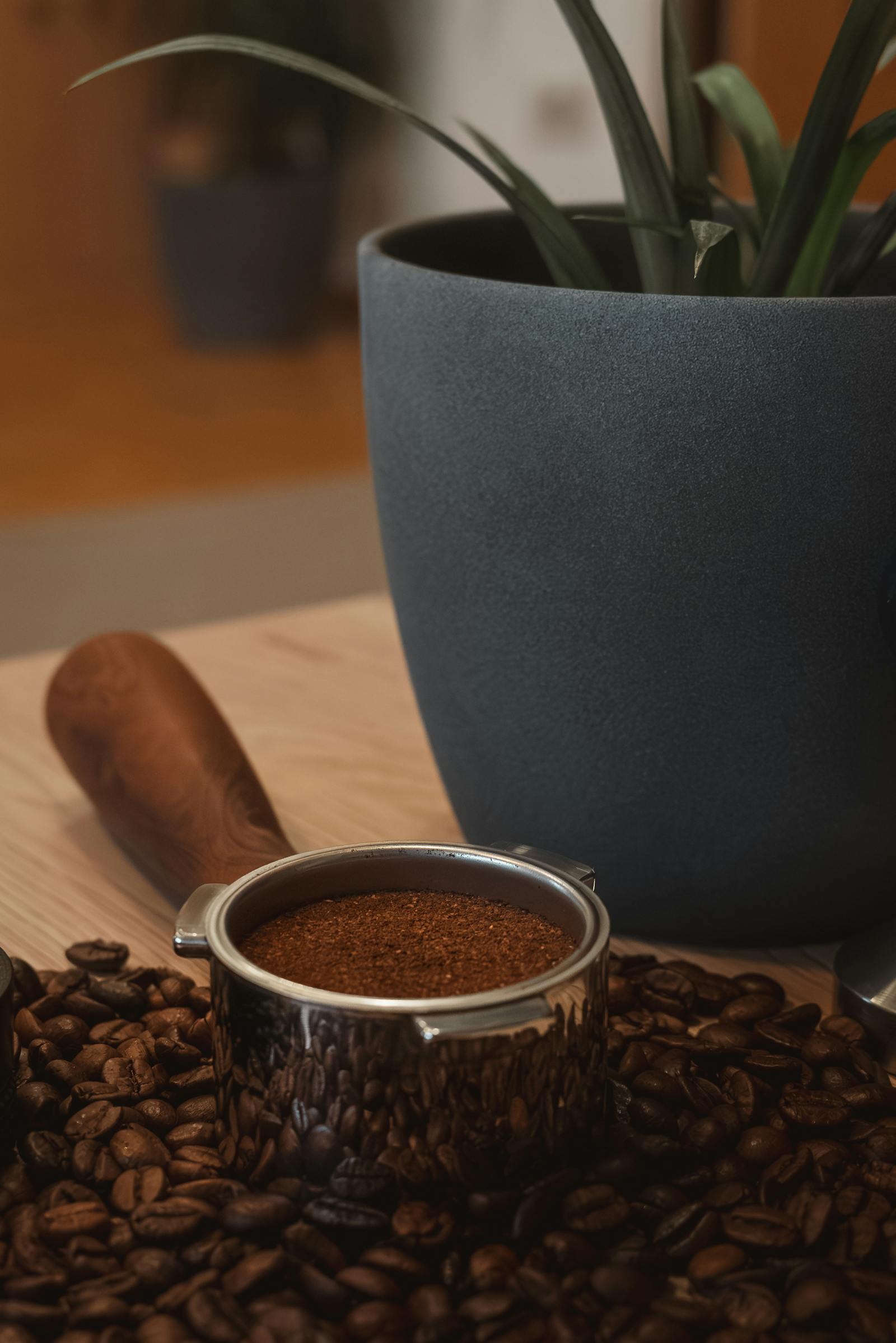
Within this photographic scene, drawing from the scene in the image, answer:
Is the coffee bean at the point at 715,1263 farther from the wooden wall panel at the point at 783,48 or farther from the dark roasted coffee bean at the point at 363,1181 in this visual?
the wooden wall panel at the point at 783,48

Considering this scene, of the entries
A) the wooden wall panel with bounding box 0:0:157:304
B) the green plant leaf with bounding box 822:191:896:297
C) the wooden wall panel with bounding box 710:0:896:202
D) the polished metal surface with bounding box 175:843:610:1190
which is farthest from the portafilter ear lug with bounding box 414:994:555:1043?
the wooden wall panel with bounding box 0:0:157:304

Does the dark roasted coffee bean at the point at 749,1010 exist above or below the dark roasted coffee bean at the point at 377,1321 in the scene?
below

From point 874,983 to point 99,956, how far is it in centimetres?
28

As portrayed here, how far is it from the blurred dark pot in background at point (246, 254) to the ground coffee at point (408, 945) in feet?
6.93

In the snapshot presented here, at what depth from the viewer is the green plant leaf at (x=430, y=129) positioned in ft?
1.76

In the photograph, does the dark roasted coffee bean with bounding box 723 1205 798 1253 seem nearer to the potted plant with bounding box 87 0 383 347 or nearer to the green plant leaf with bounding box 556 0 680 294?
the green plant leaf with bounding box 556 0 680 294

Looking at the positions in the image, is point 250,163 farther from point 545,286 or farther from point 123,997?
point 123,997

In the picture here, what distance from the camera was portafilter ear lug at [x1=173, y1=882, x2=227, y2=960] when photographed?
16.8 inches

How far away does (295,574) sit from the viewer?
2.30 meters

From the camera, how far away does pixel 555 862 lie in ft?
1.54

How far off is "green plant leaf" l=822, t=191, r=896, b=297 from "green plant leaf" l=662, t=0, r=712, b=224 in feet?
0.18

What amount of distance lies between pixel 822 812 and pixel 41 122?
2.08 meters

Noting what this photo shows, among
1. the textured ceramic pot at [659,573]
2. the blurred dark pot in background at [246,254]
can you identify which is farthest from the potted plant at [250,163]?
the textured ceramic pot at [659,573]

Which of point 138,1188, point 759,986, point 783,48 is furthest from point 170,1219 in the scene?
point 783,48
